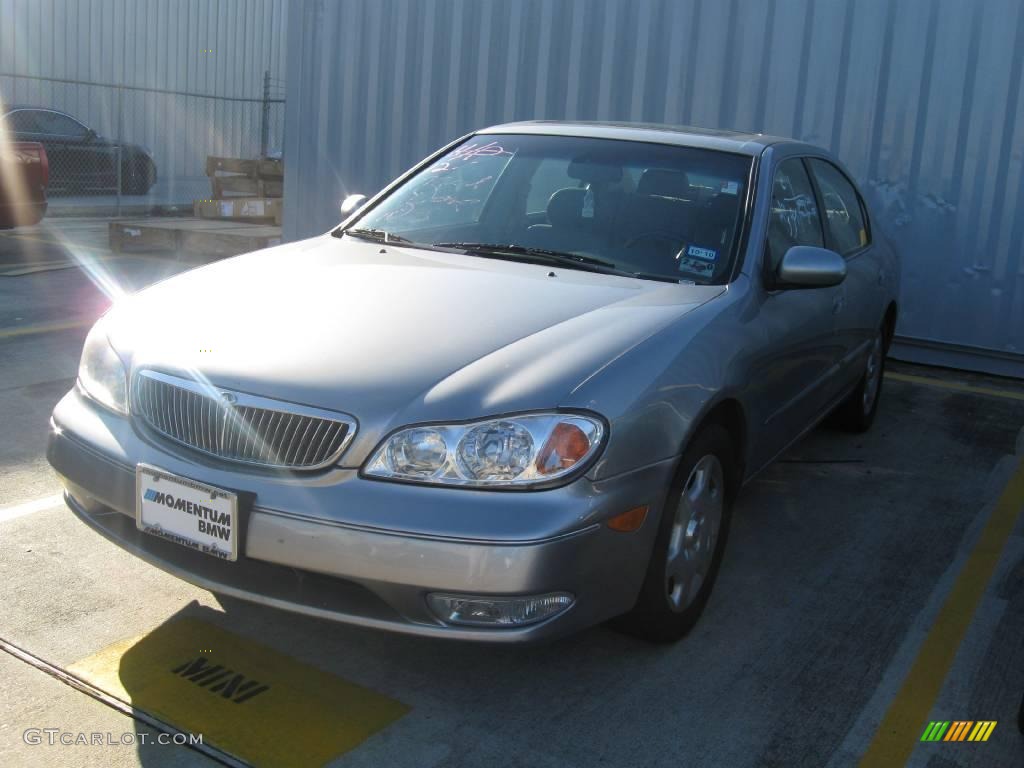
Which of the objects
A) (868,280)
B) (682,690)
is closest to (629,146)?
(868,280)

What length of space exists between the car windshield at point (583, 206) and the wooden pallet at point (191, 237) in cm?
657

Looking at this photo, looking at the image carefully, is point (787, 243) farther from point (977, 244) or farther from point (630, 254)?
point (977, 244)

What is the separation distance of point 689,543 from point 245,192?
11.3m

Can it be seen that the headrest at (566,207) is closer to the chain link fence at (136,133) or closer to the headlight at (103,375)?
the headlight at (103,375)

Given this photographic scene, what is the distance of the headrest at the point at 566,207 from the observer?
13.9 ft

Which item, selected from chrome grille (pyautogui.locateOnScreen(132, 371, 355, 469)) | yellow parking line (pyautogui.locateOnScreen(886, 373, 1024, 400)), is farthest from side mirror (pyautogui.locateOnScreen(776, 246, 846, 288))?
yellow parking line (pyautogui.locateOnScreen(886, 373, 1024, 400))

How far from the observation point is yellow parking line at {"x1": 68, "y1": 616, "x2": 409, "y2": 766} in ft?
9.52

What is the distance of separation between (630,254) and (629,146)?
0.65 metres

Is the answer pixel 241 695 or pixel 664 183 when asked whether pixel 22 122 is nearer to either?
pixel 664 183

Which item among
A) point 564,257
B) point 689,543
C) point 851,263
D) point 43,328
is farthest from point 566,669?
point 43,328

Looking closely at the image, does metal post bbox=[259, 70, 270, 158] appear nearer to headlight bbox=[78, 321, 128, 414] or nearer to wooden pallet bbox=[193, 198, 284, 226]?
wooden pallet bbox=[193, 198, 284, 226]

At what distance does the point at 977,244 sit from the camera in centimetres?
788

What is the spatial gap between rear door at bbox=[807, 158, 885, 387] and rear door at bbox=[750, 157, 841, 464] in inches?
5.7

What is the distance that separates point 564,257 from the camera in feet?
13.2
